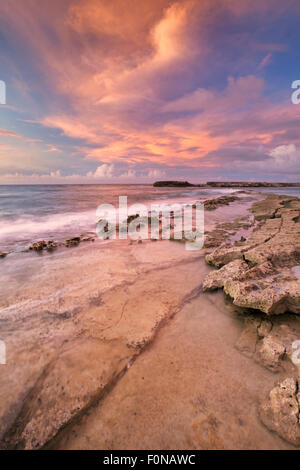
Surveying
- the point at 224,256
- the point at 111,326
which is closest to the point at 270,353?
the point at 111,326

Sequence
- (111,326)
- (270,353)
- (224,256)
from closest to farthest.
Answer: (270,353) < (111,326) < (224,256)

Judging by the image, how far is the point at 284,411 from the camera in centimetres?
172

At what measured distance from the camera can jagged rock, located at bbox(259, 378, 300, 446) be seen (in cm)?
161

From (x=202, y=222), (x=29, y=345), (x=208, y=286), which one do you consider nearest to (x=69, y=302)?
(x=29, y=345)

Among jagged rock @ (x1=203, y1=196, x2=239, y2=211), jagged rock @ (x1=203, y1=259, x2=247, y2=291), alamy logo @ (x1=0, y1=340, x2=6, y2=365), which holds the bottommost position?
alamy logo @ (x1=0, y1=340, x2=6, y2=365)

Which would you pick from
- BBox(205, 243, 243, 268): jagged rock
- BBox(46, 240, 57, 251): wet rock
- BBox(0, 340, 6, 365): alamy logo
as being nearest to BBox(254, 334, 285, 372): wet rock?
BBox(205, 243, 243, 268): jagged rock

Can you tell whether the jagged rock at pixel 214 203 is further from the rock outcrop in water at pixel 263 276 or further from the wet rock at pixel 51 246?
the wet rock at pixel 51 246

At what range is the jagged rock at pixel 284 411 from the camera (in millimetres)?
1612

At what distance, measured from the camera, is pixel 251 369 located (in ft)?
7.18

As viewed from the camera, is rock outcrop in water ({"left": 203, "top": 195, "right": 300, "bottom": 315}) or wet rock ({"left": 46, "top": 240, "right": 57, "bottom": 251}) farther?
wet rock ({"left": 46, "top": 240, "right": 57, "bottom": 251})

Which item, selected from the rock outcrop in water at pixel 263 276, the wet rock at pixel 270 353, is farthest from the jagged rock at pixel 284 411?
the rock outcrop in water at pixel 263 276

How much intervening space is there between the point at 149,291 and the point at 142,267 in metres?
1.19

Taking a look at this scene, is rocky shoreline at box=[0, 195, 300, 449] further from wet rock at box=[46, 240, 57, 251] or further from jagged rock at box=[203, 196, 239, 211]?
jagged rock at box=[203, 196, 239, 211]

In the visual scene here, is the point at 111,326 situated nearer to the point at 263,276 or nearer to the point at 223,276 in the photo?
the point at 223,276
